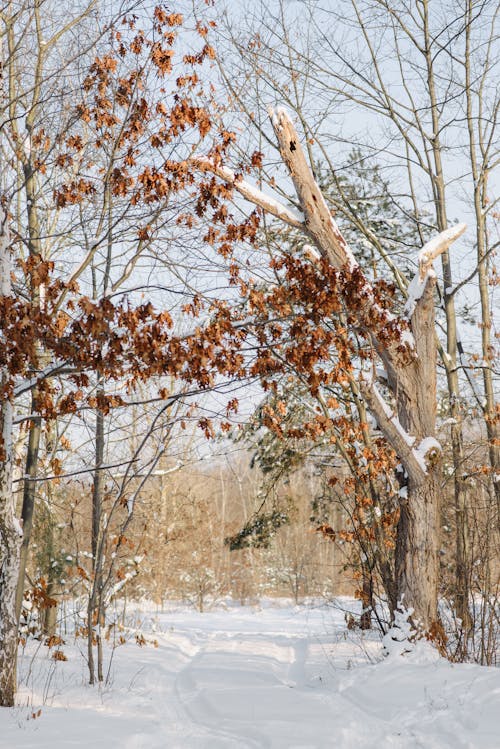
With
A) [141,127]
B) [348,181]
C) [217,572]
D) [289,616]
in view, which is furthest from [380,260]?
[217,572]

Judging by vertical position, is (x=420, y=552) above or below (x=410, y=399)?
below

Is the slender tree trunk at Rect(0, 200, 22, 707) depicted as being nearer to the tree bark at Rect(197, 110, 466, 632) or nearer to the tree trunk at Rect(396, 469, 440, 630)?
the tree bark at Rect(197, 110, 466, 632)

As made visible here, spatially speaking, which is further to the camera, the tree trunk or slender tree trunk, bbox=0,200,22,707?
the tree trunk

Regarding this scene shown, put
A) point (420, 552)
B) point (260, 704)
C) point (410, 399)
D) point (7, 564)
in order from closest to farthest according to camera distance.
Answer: point (7, 564), point (260, 704), point (420, 552), point (410, 399)

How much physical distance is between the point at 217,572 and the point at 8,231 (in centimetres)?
2316

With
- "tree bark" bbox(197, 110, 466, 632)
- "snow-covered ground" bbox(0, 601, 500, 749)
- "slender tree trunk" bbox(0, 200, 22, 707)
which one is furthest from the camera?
"tree bark" bbox(197, 110, 466, 632)

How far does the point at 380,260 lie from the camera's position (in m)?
13.3

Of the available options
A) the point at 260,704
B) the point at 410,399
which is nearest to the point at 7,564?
the point at 260,704

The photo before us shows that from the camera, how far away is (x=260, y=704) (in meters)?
6.57

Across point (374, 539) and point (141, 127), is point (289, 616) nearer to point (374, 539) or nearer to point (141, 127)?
point (374, 539)

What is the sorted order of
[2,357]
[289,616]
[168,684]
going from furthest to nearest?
1. [289,616]
2. [168,684]
3. [2,357]

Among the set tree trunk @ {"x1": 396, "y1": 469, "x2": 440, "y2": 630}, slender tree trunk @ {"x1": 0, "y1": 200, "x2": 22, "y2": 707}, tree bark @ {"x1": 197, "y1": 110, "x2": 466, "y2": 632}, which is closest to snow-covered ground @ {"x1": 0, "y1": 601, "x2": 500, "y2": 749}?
slender tree trunk @ {"x1": 0, "y1": 200, "x2": 22, "y2": 707}

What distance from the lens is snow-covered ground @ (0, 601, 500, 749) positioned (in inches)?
203

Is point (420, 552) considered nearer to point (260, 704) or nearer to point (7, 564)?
point (260, 704)
